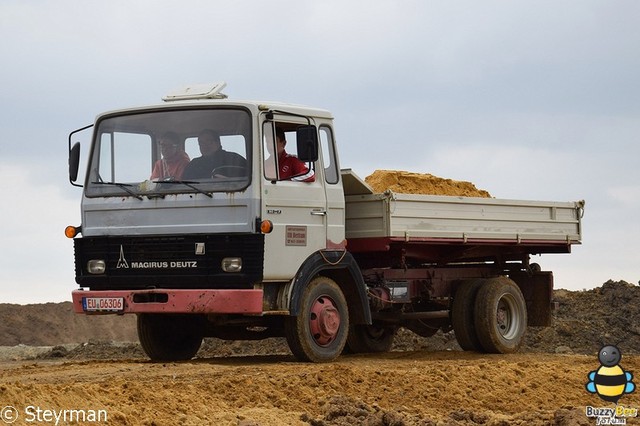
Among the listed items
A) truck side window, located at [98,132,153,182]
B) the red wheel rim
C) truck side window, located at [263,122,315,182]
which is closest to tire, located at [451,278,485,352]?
the red wheel rim

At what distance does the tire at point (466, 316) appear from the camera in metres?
16.8

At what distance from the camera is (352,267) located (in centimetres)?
1438

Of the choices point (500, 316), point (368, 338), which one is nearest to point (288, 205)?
point (368, 338)

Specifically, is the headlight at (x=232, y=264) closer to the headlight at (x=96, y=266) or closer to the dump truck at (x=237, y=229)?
the dump truck at (x=237, y=229)

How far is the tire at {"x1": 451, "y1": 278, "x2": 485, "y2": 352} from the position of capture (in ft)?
55.1

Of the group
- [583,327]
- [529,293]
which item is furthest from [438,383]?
[583,327]

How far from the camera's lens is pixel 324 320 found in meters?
13.8

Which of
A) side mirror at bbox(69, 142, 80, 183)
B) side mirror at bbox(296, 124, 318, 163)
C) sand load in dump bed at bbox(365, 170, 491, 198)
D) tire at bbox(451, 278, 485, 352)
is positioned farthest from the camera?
tire at bbox(451, 278, 485, 352)

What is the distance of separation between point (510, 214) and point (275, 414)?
25.5 feet

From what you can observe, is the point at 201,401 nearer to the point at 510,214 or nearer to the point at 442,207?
the point at 442,207

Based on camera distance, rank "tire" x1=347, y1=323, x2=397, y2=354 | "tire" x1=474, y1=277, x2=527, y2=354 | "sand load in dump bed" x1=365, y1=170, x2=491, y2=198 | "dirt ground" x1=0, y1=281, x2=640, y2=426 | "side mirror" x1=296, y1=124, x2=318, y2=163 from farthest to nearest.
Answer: "tire" x1=347, y1=323, x2=397, y2=354, "tire" x1=474, y1=277, x2=527, y2=354, "sand load in dump bed" x1=365, y1=170, x2=491, y2=198, "side mirror" x1=296, y1=124, x2=318, y2=163, "dirt ground" x1=0, y1=281, x2=640, y2=426

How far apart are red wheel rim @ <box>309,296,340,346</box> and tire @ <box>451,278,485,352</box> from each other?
3194 millimetres

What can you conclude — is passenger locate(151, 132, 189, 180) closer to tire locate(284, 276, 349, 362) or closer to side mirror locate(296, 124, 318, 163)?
side mirror locate(296, 124, 318, 163)

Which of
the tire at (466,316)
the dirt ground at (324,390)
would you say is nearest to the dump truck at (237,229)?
the dirt ground at (324,390)
